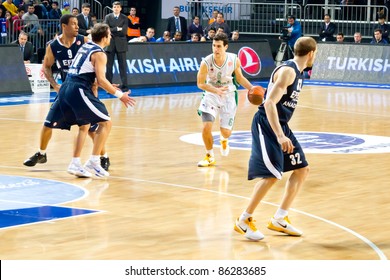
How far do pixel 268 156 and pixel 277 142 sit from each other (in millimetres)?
156

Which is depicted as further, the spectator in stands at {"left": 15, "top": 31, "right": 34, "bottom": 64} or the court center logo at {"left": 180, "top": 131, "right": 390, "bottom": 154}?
the spectator in stands at {"left": 15, "top": 31, "right": 34, "bottom": 64}

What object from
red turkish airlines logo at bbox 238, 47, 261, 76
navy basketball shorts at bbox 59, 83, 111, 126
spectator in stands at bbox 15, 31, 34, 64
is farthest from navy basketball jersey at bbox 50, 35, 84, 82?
red turkish airlines logo at bbox 238, 47, 261, 76

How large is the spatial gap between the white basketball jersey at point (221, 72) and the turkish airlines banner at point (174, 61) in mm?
11034

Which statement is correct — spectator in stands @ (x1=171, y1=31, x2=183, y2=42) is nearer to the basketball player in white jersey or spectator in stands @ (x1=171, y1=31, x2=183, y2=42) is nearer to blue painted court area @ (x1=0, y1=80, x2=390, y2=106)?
blue painted court area @ (x1=0, y1=80, x2=390, y2=106)

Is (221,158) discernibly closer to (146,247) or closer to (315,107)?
(146,247)

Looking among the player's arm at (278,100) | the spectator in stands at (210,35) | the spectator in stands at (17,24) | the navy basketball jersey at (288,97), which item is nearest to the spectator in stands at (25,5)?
the spectator in stands at (17,24)

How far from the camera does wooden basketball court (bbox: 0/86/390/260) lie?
8.35 metres

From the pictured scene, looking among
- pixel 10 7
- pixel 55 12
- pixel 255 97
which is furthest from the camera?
pixel 55 12

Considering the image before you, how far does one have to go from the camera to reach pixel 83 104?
11789 millimetres

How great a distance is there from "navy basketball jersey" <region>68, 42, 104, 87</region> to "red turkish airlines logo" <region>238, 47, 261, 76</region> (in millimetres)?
15660

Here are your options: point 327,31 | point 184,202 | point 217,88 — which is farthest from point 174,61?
point 184,202

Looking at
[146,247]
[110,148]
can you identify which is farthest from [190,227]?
[110,148]

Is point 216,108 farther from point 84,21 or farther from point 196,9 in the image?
point 196,9

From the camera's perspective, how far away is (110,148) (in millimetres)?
14438
